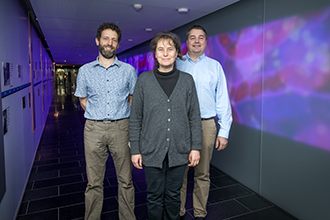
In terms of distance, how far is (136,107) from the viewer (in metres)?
1.70

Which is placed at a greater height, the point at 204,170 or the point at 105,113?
the point at 105,113

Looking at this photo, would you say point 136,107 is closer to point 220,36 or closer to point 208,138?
point 208,138

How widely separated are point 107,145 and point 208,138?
864 mm

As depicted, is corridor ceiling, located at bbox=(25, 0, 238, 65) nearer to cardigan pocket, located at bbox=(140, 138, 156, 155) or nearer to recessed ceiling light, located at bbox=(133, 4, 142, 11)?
recessed ceiling light, located at bbox=(133, 4, 142, 11)

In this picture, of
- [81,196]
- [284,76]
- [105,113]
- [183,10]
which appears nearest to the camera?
[105,113]

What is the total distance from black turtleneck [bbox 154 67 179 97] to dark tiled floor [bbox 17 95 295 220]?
4.53ft

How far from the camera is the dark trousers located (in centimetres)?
174

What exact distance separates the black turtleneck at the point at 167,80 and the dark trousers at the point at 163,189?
0.48 meters

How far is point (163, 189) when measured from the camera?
177cm

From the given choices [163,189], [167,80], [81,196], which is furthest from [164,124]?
[81,196]

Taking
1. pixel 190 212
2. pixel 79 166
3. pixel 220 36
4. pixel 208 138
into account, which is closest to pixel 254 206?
pixel 190 212

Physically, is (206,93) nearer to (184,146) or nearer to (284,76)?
(184,146)

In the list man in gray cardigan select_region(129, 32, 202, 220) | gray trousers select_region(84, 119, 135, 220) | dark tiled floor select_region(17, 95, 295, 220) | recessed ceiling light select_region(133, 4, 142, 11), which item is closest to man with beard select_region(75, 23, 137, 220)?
gray trousers select_region(84, 119, 135, 220)

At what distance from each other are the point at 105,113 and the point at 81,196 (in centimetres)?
140
